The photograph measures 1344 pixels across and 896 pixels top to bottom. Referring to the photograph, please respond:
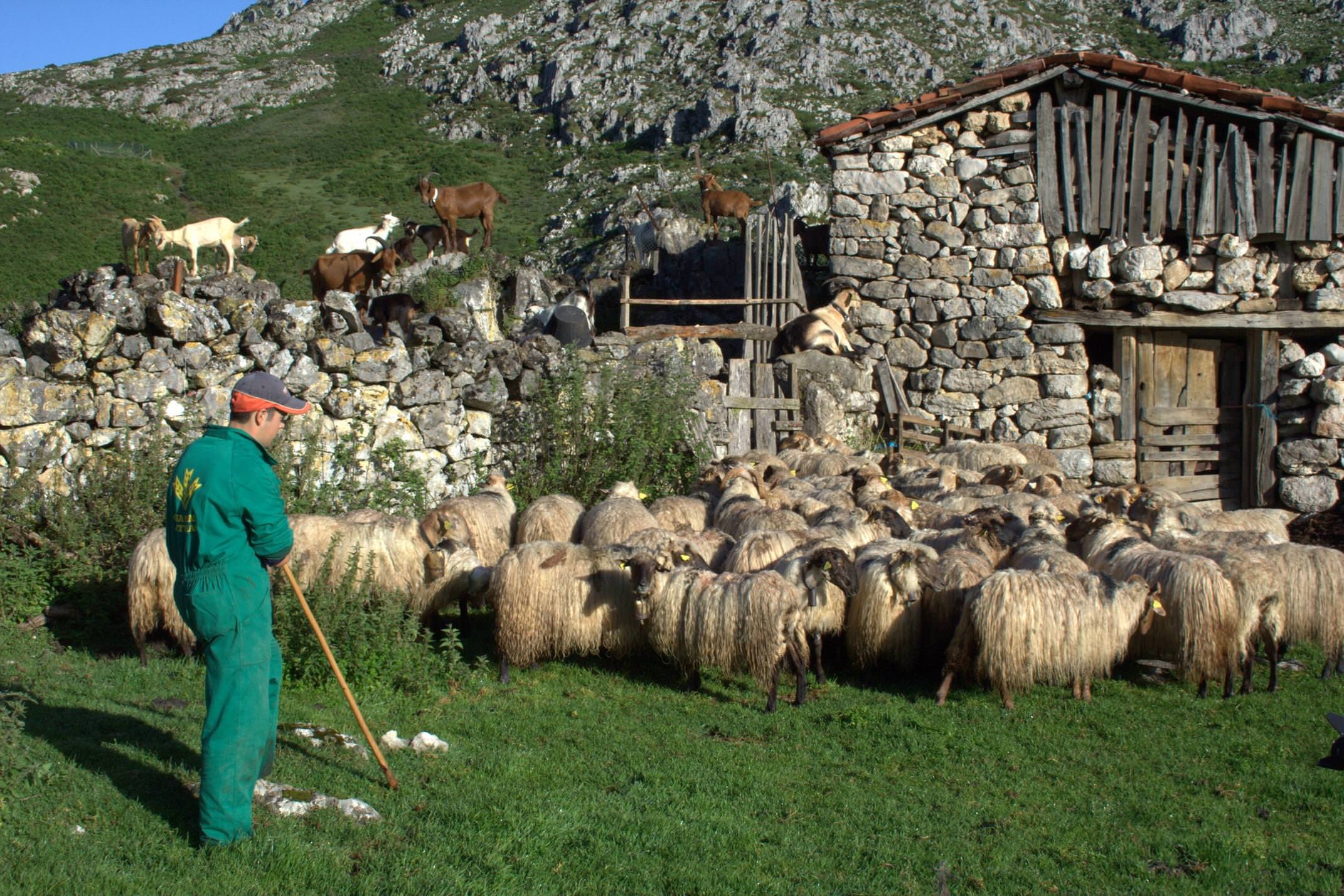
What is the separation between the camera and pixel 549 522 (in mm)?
9227

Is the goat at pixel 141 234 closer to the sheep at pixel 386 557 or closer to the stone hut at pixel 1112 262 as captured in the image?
the sheep at pixel 386 557

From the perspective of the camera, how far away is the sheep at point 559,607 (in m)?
7.53

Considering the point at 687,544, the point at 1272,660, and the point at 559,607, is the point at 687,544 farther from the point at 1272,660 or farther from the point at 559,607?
the point at 1272,660

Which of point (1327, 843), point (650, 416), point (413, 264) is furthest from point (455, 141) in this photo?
A: point (1327, 843)

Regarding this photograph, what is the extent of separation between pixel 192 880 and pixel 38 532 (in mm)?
5582

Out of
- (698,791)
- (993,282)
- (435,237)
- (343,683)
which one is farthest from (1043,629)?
(435,237)

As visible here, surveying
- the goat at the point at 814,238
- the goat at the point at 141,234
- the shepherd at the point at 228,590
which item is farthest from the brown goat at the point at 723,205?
the shepherd at the point at 228,590

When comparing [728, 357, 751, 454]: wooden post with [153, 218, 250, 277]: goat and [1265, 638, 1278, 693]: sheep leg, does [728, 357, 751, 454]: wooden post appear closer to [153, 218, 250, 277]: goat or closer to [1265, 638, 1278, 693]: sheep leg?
[153, 218, 250, 277]: goat

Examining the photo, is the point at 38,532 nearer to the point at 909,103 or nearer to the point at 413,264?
the point at 413,264

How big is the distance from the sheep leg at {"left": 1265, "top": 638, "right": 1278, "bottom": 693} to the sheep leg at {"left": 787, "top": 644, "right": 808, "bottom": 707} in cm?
338

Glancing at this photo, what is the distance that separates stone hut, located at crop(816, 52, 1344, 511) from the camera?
14.1 m

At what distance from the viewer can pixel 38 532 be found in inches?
333

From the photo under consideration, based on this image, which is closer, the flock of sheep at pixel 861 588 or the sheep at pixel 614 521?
the flock of sheep at pixel 861 588

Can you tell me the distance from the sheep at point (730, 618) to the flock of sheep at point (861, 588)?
1 centimetres
